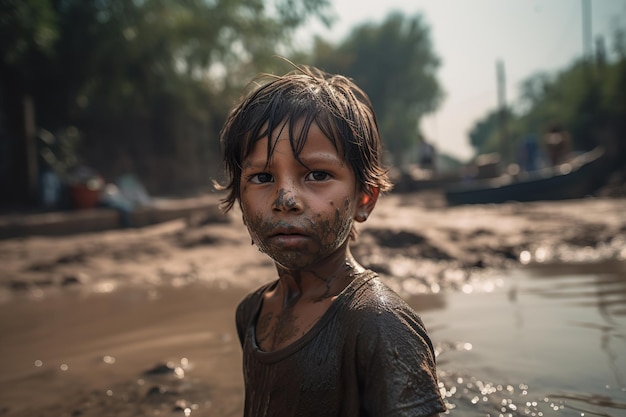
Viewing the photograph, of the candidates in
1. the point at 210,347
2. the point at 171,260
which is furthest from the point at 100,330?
the point at 171,260

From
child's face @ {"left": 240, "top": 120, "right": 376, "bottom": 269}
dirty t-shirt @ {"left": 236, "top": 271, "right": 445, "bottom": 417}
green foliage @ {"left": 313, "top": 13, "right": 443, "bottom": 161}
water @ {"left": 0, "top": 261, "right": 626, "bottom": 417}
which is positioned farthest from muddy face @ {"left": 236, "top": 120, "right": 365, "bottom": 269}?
green foliage @ {"left": 313, "top": 13, "right": 443, "bottom": 161}

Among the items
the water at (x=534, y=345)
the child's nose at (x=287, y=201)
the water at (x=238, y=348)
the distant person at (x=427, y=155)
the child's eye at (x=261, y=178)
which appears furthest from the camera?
the distant person at (x=427, y=155)

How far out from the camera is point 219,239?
19.7ft

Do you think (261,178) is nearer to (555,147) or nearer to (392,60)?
(555,147)

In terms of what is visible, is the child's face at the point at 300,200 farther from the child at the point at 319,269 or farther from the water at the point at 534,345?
the water at the point at 534,345

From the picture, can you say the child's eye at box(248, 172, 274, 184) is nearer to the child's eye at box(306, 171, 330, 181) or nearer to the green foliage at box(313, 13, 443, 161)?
Answer: the child's eye at box(306, 171, 330, 181)

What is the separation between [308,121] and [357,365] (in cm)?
63

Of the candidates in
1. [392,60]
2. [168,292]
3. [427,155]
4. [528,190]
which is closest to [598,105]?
[427,155]

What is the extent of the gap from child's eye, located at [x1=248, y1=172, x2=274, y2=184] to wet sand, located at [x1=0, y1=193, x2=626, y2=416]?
1.01 metres

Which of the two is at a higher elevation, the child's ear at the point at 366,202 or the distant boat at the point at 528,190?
the child's ear at the point at 366,202

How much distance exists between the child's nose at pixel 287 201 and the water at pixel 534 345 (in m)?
1.01

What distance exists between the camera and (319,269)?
157 cm

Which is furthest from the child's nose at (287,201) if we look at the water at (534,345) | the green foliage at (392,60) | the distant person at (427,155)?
the green foliage at (392,60)

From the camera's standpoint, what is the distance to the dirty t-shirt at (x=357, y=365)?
4.13 feet
